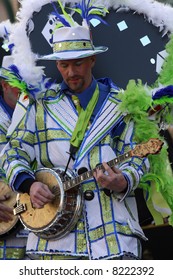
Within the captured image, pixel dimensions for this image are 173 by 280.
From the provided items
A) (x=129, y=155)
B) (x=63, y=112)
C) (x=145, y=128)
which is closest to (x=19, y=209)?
(x=63, y=112)

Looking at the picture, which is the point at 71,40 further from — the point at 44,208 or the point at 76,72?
the point at 44,208

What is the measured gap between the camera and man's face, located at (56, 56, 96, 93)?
16.0 feet

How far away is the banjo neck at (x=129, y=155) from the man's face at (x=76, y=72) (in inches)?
20.4

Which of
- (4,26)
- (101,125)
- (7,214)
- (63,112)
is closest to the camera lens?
(101,125)

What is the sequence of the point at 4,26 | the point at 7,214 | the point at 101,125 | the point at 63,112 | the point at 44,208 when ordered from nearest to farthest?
the point at 44,208 < the point at 101,125 < the point at 63,112 < the point at 7,214 < the point at 4,26

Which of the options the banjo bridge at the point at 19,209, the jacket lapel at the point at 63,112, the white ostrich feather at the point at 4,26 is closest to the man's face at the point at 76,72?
the jacket lapel at the point at 63,112

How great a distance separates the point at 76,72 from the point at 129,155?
24.0 inches

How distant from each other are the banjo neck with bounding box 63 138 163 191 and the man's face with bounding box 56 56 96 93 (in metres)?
0.52

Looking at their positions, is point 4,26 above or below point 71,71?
above

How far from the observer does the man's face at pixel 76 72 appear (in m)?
4.89

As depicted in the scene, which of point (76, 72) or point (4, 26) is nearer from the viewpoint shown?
point (76, 72)

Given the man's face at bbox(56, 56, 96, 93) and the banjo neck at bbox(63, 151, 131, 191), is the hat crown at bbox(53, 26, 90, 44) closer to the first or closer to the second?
the man's face at bbox(56, 56, 96, 93)

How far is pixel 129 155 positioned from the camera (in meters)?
4.66

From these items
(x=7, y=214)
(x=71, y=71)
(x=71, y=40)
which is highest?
(x=71, y=40)
